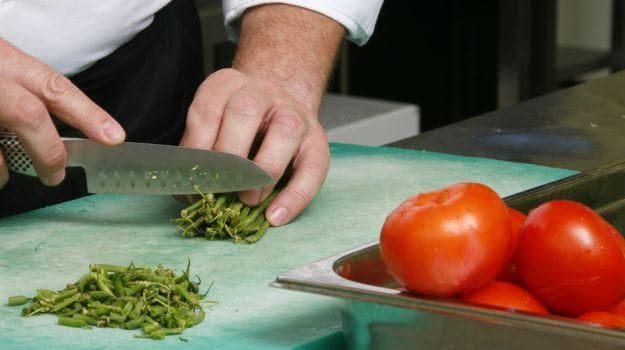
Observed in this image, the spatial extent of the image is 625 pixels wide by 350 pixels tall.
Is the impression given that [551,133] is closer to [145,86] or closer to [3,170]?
[145,86]

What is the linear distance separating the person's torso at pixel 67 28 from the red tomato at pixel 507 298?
38.5 inches

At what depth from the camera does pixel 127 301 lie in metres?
1.15

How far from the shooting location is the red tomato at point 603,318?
0.93 metres

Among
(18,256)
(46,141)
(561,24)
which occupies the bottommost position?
(561,24)

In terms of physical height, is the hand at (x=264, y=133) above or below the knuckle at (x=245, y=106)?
below

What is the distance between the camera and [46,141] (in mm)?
1384

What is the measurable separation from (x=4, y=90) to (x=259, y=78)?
0.43 meters

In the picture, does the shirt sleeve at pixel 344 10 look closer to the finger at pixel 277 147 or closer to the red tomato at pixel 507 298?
the finger at pixel 277 147

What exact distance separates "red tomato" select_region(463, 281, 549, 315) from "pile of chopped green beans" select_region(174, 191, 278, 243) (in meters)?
0.47

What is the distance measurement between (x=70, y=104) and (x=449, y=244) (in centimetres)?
58

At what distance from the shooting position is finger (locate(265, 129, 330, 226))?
1455 mm

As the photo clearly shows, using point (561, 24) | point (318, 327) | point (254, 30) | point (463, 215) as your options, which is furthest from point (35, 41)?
point (561, 24)

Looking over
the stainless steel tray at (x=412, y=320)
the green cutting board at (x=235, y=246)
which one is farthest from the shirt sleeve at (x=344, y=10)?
the stainless steel tray at (x=412, y=320)

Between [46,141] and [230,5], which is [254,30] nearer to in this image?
[230,5]
